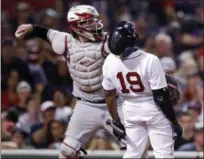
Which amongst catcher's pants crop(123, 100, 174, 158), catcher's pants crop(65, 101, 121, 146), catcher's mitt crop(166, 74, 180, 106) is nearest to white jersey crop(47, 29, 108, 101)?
catcher's pants crop(65, 101, 121, 146)

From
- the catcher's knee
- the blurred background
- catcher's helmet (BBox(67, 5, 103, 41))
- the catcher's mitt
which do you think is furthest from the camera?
the blurred background

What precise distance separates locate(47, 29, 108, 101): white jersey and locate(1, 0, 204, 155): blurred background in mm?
2293

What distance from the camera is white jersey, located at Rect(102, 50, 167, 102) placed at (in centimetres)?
976

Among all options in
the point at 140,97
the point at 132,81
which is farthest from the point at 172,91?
the point at 132,81

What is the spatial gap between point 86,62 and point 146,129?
102cm

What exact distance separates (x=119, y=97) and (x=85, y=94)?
0.37 metres

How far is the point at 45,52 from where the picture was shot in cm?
1545

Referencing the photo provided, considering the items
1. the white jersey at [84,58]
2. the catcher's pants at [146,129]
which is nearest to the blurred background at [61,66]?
the white jersey at [84,58]

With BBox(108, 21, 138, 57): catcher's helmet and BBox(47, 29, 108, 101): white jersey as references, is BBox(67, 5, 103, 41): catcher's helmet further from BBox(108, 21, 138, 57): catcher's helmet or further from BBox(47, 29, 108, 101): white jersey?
BBox(108, 21, 138, 57): catcher's helmet

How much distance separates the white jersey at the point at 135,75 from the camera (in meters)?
9.76

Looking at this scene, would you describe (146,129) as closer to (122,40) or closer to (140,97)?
(140,97)

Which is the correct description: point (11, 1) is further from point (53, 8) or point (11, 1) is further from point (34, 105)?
point (34, 105)

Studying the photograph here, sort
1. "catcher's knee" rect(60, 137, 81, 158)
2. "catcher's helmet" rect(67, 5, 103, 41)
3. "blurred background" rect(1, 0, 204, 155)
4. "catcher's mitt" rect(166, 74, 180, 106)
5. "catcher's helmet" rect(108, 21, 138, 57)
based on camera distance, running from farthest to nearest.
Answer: "blurred background" rect(1, 0, 204, 155) < "catcher's knee" rect(60, 137, 81, 158) < "catcher's helmet" rect(67, 5, 103, 41) < "catcher's mitt" rect(166, 74, 180, 106) < "catcher's helmet" rect(108, 21, 138, 57)

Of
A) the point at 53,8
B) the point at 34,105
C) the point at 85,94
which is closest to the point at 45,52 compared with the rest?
the point at 34,105
